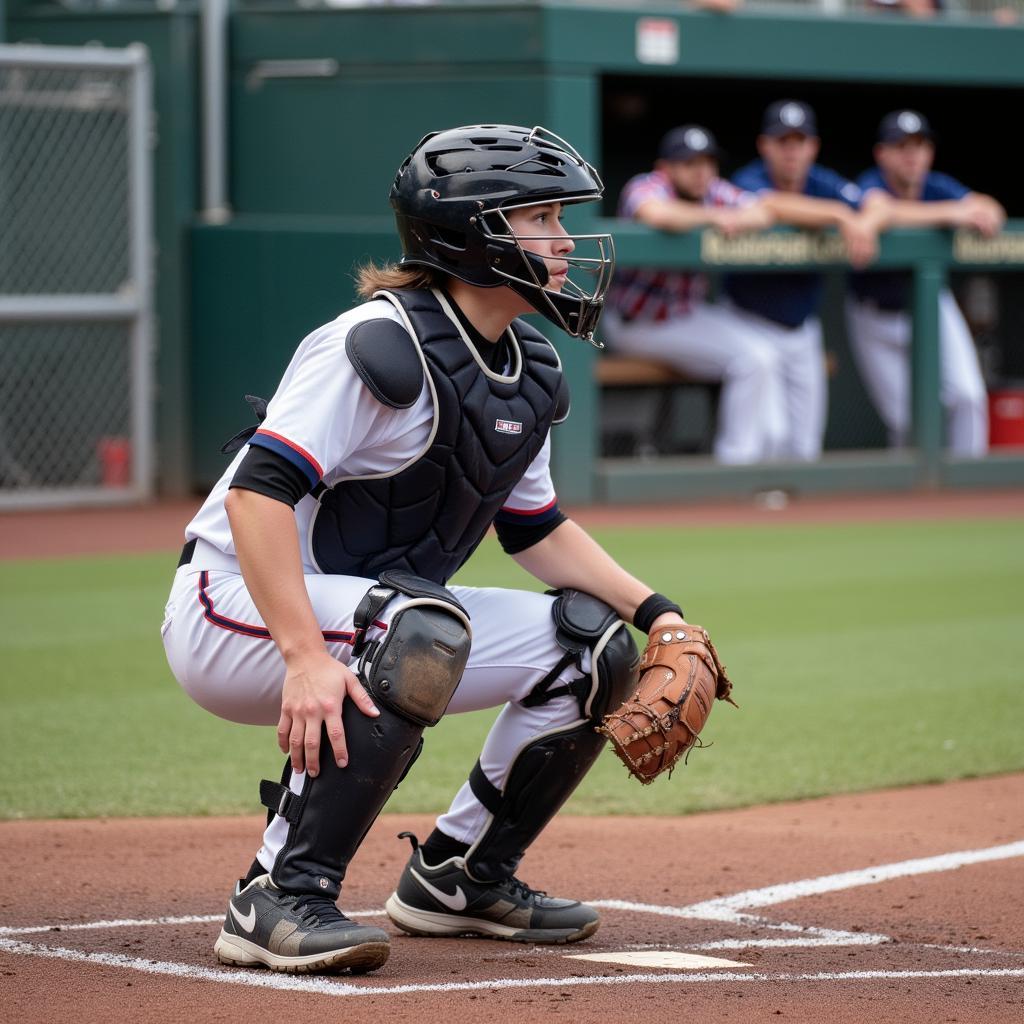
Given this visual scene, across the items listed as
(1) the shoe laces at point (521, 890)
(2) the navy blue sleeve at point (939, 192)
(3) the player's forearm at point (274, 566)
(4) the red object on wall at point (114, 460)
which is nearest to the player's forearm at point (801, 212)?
(2) the navy blue sleeve at point (939, 192)

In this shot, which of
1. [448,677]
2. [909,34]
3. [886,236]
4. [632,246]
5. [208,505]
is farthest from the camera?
[909,34]

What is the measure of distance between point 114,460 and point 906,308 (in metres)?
5.16

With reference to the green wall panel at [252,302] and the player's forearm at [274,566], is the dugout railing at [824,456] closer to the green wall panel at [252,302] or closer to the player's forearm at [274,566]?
the green wall panel at [252,302]

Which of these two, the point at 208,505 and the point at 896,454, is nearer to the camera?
the point at 208,505

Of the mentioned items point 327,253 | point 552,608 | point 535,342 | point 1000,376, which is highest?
point 535,342

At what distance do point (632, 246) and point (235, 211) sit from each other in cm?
295

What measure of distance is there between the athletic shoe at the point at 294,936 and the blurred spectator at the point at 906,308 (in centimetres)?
940

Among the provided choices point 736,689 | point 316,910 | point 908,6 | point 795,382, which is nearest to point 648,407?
point 795,382

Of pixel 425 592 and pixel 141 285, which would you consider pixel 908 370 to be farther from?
pixel 425 592

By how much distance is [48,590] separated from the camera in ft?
26.5

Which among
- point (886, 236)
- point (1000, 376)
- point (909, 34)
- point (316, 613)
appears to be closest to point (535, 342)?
point (316, 613)

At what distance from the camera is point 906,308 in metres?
12.2

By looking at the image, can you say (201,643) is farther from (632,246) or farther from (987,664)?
(632,246)

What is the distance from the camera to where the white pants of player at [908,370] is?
12180 mm
